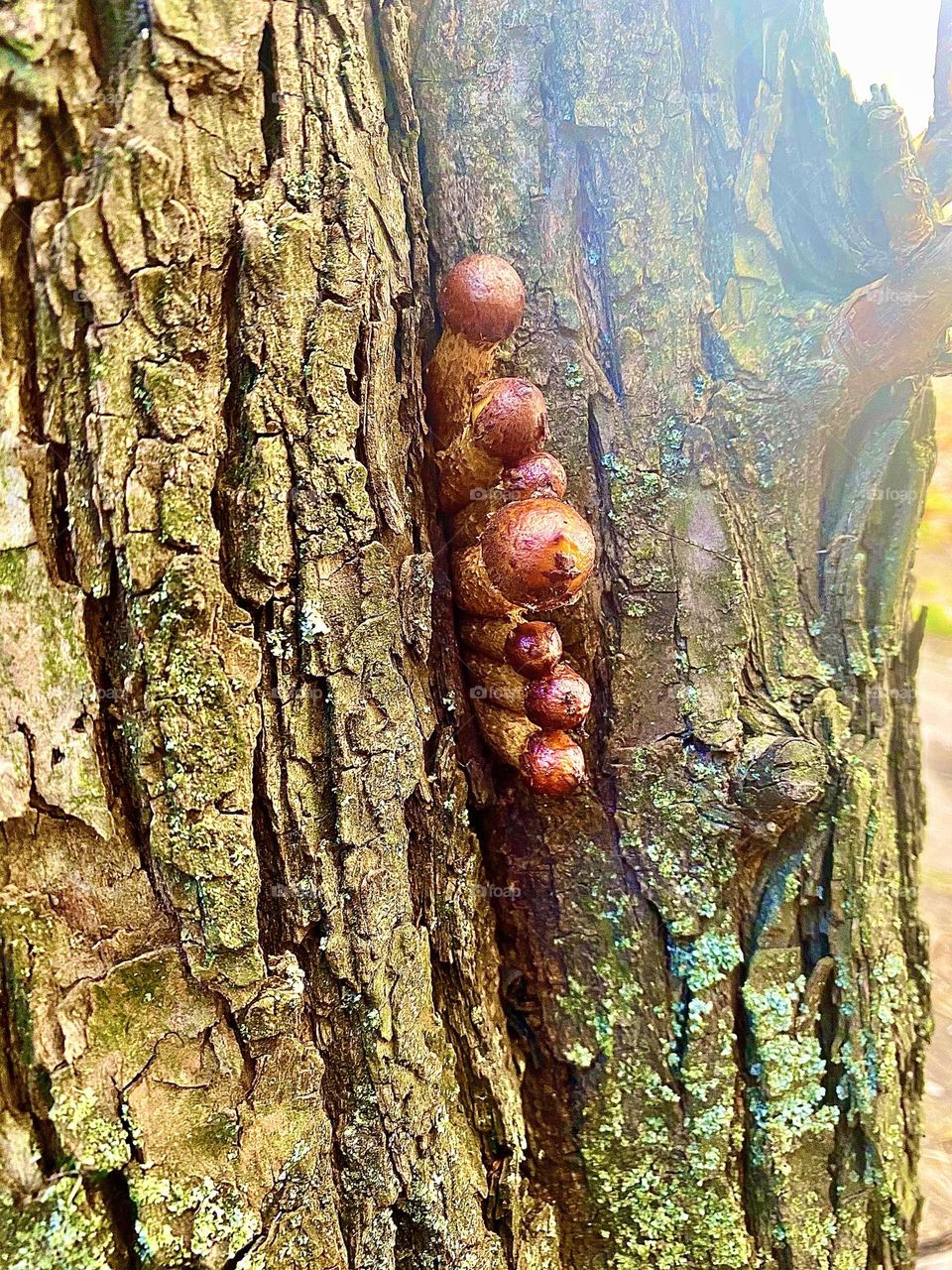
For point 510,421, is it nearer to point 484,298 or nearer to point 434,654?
point 484,298

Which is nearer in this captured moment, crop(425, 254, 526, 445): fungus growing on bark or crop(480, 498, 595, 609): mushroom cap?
crop(480, 498, 595, 609): mushroom cap

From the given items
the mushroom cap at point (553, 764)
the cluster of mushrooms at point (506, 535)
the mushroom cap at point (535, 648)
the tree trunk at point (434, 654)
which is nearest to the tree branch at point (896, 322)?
the tree trunk at point (434, 654)

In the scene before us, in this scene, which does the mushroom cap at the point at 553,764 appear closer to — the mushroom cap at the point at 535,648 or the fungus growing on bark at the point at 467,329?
the mushroom cap at the point at 535,648

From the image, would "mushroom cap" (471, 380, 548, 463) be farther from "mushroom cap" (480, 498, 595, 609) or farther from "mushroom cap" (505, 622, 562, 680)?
→ "mushroom cap" (505, 622, 562, 680)

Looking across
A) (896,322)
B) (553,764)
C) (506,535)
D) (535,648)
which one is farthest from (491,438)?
(896,322)

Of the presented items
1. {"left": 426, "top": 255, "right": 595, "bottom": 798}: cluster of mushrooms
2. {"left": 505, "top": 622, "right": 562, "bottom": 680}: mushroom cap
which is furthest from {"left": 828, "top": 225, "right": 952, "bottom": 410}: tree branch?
{"left": 505, "top": 622, "right": 562, "bottom": 680}: mushroom cap
